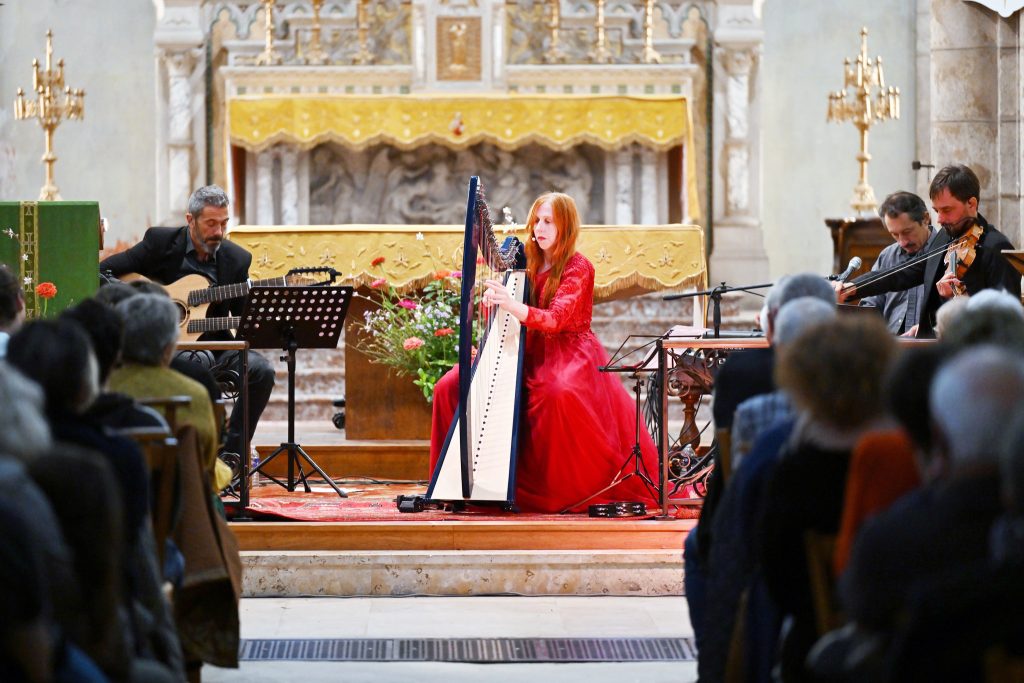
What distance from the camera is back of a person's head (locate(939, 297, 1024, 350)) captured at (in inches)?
108

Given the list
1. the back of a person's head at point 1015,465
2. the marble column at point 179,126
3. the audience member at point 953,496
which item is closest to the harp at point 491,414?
the audience member at point 953,496

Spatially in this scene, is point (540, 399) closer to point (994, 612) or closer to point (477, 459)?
point (477, 459)

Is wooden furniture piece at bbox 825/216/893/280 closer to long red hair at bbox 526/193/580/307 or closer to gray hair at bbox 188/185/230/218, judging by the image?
long red hair at bbox 526/193/580/307

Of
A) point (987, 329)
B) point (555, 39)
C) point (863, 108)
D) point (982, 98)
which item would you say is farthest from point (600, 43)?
point (987, 329)

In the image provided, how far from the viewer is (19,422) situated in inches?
94.7

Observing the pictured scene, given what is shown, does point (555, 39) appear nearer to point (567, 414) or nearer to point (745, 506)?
point (567, 414)

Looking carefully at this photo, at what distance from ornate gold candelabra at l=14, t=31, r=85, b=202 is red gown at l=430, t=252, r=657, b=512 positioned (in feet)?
20.7

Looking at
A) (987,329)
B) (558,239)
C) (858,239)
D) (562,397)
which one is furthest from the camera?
(858,239)

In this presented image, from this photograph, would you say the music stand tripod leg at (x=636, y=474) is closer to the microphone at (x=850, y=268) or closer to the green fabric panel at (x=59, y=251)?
the microphone at (x=850, y=268)

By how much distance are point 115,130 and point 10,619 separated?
1097 cm

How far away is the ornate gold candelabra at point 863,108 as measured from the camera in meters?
11.5

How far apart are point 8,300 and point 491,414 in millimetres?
2064

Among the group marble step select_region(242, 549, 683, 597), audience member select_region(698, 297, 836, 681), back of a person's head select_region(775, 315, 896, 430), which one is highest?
back of a person's head select_region(775, 315, 896, 430)

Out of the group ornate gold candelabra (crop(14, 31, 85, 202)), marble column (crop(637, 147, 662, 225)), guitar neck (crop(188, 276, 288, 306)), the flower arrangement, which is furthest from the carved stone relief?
guitar neck (crop(188, 276, 288, 306))
